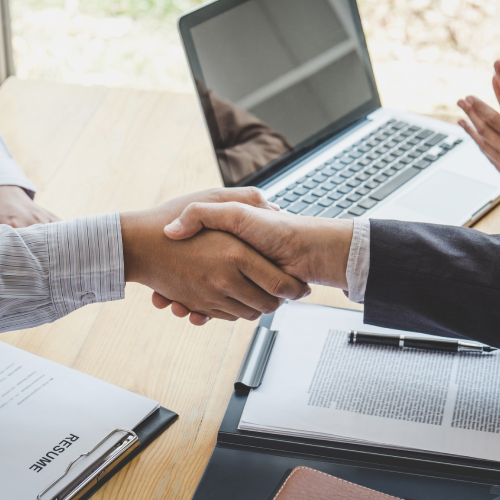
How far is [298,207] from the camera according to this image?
107 cm

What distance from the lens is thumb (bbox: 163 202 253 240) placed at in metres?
0.85

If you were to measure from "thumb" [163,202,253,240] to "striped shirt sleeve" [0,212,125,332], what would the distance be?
0.08 metres

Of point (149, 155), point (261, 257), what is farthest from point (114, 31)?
point (261, 257)

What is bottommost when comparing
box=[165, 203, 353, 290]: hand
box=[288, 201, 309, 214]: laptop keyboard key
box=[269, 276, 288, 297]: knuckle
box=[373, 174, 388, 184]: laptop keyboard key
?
box=[373, 174, 388, 184]: laptop keyboard key

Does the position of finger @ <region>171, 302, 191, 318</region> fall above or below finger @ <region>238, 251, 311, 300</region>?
below

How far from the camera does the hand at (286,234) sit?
81 cm

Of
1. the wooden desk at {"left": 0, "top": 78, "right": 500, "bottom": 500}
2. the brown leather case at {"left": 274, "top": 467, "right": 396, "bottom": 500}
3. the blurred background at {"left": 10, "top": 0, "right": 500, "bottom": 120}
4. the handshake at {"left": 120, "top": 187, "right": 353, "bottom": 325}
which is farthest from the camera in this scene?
the blurred background at {"left": 10, "top": 0, "right": 500, "bottom": 120}

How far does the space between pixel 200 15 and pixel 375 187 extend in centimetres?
45

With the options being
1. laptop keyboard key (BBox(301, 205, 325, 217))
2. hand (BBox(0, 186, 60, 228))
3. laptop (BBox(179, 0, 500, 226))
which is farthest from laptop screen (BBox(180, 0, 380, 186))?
hand (BBox(0, 186, 60, 228))

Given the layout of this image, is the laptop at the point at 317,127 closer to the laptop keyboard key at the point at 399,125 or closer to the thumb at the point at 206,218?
the laptop keyboard key at the point at 399,125

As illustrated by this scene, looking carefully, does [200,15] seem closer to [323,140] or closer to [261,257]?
[323,140]

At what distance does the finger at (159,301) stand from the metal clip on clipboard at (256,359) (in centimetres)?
15

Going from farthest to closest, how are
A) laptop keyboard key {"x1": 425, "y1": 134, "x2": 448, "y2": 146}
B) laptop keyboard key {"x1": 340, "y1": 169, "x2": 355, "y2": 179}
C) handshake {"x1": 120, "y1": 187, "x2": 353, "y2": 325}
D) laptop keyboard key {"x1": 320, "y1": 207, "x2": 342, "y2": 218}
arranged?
1. laptop keyboard key {"x1": 425, "y1": 134, "x2": 448, "y2": 146}
2. laptop keyboard key {"x1": 340, "y1": 169, "x2": 355, "y2": 179}
3. laptop keyboard key {"x1": 320, "y1": 207, "x2": 342, "y2": 218}
4. handshake {"x1": 120, "y1": 187, "x2": 353, "y2": 325}

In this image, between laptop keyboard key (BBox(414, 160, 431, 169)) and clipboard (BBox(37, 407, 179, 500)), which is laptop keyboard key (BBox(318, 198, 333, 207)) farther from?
clipboard (BBox(37, 407, 179, 500))
